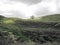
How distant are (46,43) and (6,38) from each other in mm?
18960

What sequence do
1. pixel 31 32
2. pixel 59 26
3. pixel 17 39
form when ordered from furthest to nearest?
1. pixel 59 26
2. pixel 31 32
3. pixel 17 39

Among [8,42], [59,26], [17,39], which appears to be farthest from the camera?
[59,26]

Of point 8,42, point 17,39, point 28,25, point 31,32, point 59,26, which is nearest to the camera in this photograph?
point 8,42

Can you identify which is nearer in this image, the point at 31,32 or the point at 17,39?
the point at 17,39

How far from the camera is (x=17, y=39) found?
117 m

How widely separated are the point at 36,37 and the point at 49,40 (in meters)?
7.19

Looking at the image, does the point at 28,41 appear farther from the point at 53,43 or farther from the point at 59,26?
the point at 59,26

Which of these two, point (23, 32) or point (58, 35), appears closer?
point (58, 35)

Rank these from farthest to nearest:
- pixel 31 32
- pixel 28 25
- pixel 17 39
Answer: pixel 28 25
pixel 31 32
pixel 17 39

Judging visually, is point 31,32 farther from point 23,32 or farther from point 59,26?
point 59,26

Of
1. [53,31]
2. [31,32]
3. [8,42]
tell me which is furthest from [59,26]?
[8,42]

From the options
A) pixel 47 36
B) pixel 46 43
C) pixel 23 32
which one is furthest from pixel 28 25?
pixel 46 43

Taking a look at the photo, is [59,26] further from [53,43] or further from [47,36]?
[53,43]

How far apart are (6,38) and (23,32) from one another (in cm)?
2208
